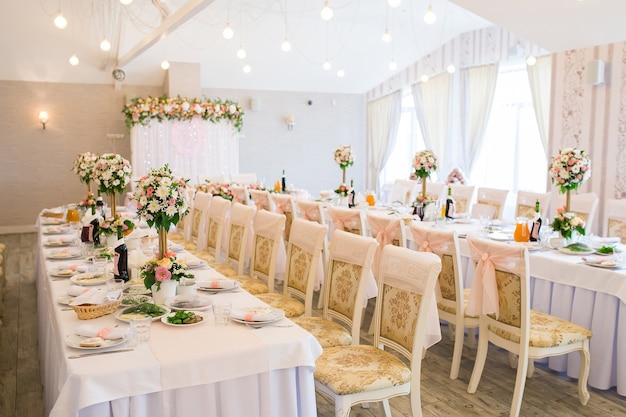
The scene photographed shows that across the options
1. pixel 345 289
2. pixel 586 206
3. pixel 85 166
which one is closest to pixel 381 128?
pixel 586 206

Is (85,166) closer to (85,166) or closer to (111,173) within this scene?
(85,166)

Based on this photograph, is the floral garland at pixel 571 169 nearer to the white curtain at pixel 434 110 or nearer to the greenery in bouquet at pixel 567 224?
the greenery in bouquet at pixel 567 224

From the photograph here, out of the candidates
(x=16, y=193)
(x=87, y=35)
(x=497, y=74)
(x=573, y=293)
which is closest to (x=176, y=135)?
(x=87, y=35)

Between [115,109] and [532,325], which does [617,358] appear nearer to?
[532,325]

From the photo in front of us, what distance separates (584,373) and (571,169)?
5.54 ft

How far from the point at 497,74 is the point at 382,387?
811 centimetres

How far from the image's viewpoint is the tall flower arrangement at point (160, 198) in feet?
9.78

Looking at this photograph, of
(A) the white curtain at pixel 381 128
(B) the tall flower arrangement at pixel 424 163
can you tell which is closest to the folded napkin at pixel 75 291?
(B) the tall flower arrangement at pixel 424 163

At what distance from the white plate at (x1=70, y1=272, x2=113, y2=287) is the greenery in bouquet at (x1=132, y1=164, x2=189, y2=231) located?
633 mm

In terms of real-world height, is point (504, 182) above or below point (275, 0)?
below

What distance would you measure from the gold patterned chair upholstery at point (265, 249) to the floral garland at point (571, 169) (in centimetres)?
226

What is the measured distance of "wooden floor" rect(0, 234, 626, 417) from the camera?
3.71m

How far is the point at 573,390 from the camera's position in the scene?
13.1 ft

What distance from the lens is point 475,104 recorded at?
10.3 m
